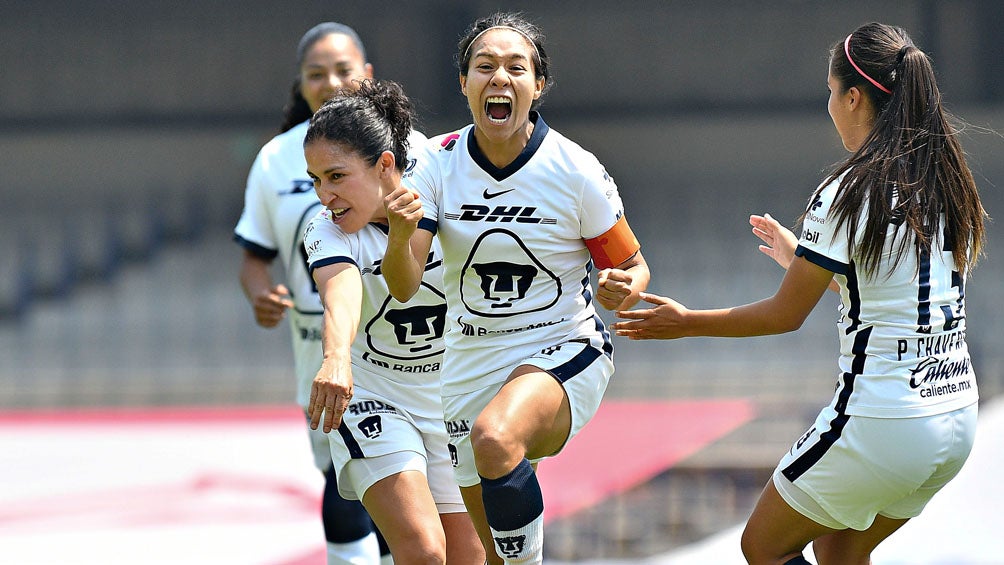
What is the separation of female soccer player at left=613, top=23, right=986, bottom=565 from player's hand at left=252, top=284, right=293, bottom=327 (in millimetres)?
1601

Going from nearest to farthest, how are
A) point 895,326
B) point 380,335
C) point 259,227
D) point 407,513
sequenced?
1. point 895,326
2. point 407,513
3. point 380,335
4. point 259,227

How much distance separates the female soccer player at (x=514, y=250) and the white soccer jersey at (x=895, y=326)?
551 millimetres

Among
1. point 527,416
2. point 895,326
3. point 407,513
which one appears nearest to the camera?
point 895,326

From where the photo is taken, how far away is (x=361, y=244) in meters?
3.36

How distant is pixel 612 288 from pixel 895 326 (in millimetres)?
705

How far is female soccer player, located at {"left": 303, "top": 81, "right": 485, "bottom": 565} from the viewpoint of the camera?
3.18 m

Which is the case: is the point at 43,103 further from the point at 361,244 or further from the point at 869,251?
the point at 869,251

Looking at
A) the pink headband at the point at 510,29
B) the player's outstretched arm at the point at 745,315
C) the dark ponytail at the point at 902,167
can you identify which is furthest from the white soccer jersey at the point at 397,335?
the dark ponytail at the point at 902,167

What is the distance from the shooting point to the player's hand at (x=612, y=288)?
2998mm

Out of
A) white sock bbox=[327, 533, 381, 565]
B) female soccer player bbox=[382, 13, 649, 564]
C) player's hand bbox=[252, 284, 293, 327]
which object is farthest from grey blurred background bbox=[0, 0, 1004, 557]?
female soccer player bbox=[382, 13, 649, 564]

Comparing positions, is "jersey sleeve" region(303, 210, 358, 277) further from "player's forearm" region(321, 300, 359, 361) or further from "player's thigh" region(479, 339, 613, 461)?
"player's thigh" region(479, 339, 613, 461)

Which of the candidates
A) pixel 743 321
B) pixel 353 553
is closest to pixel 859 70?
pixel 743 321

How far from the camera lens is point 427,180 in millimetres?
3305

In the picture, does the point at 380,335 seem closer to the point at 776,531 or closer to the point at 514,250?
the point at 514,250
